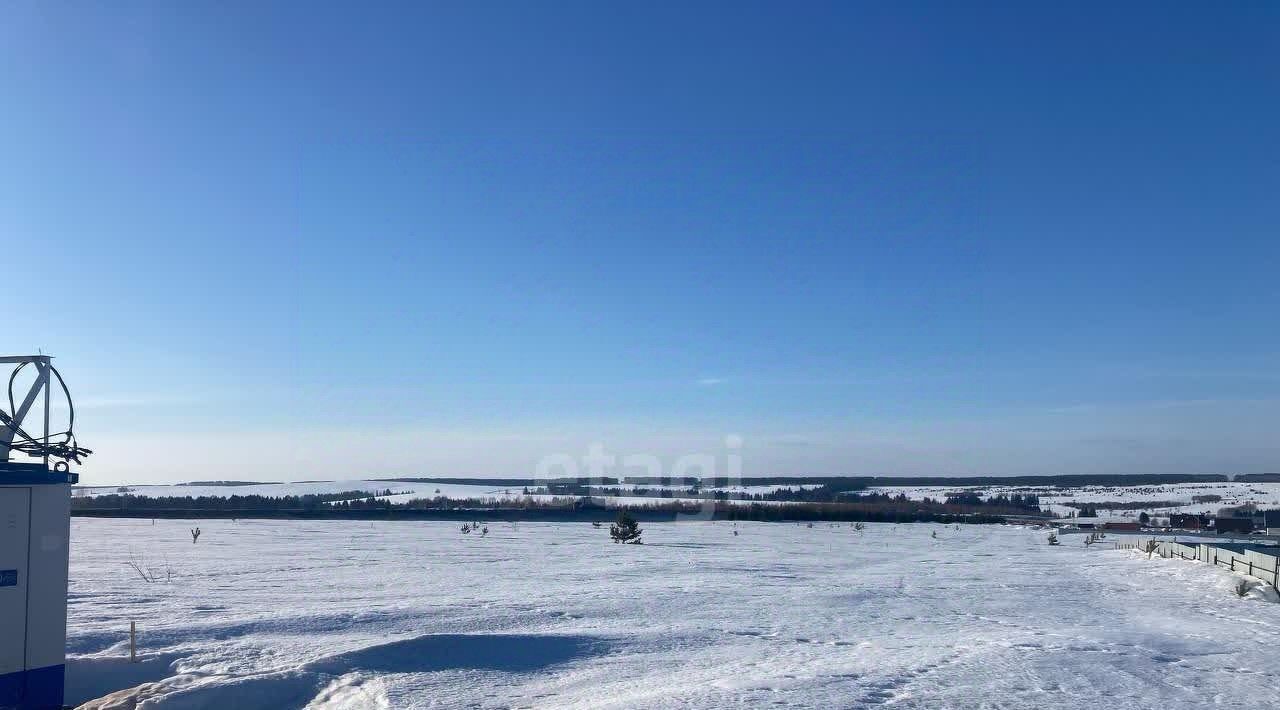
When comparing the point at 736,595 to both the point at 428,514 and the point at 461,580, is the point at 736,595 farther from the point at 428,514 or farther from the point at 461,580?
the point at 428,514

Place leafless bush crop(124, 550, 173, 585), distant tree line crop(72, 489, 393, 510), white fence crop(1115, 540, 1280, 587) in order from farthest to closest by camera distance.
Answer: distant tree line crop(72, 489, 393, 510) < leafless bush crop(124, 550, 173, 585) < white fence crop(1115, 540, 1280, 587)

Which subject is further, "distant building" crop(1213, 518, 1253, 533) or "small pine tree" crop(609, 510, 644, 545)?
"distant building" crop(1213, 518, 1253, 533)

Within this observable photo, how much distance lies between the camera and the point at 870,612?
16766mm

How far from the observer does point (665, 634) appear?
14.0 m

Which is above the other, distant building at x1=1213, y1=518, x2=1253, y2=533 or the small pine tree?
the small pine tree

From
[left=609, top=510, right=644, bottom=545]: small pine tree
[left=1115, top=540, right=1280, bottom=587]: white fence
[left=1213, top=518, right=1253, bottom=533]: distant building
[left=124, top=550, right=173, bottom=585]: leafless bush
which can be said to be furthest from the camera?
[left=1213, top=518, right=1253, bottom=533]: distant building

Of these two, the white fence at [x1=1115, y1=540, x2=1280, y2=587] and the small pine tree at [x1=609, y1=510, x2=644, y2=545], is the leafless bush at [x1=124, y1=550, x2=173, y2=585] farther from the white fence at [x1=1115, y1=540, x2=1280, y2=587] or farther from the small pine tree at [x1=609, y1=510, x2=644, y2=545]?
the white fence at [x1=1115, y1=540, x2=1280, y2=587]

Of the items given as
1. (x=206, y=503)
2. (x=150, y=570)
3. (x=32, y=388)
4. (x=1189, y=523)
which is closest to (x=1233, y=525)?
(x=1189, y=523)

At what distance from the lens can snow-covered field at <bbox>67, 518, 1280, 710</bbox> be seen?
10.0 m

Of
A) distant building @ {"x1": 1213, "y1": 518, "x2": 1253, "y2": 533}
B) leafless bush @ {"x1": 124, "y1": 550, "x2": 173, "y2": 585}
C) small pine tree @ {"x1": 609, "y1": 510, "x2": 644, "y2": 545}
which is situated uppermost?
leafless bush @ {"x1": 124, "y1": 550, "x2": 173, "y2": 585}

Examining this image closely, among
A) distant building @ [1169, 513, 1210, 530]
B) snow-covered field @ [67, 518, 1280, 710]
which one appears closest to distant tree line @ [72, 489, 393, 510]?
snow-covered field @ [67, 518, 1280, 710]

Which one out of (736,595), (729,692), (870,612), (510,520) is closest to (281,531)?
(510,520)

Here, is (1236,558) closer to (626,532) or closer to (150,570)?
(626,532)

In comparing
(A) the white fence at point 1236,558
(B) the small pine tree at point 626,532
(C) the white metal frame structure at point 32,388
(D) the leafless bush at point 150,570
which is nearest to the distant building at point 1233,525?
(A) the white fence at point 1236,558
